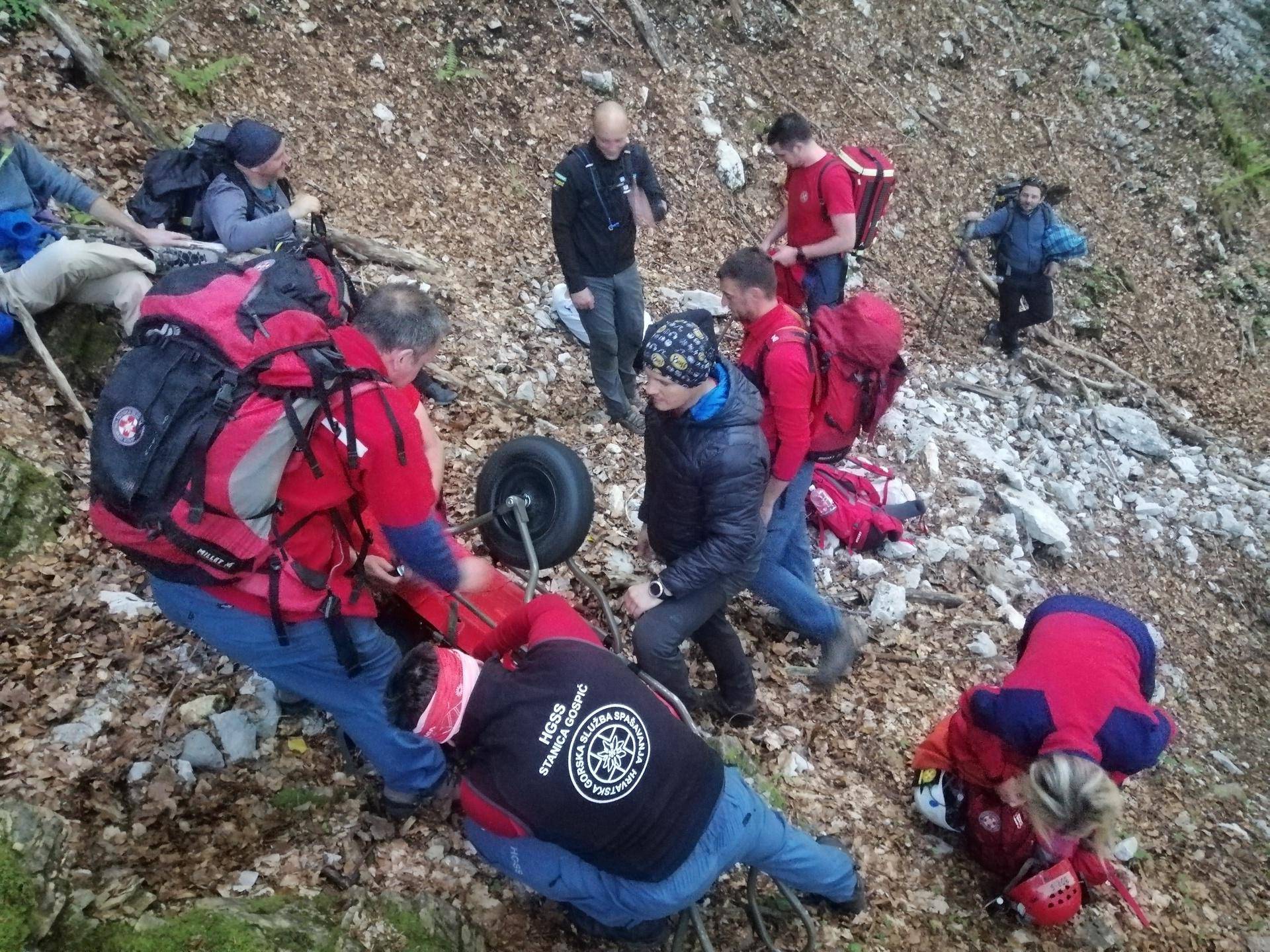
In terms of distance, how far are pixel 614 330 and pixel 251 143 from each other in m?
2.91

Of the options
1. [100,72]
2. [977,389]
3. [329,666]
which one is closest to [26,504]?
[329,666]

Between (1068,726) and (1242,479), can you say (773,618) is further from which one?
(1242,479)

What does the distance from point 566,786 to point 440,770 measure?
1.11 metres

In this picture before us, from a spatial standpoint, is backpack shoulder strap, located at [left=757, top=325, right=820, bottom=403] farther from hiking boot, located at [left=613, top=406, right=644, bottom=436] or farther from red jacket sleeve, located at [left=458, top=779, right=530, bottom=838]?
hiking boot, located at [left=613, top=406, right=644, bottom=436]

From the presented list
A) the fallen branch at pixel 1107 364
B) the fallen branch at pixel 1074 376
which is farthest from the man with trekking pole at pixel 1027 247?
the fallen branch at pixel 1107 364

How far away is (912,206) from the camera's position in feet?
40.0

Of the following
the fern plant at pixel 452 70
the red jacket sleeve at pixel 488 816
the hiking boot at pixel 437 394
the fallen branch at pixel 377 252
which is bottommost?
the hiking boot at pixel 437 394

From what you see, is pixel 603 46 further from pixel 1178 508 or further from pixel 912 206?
pixel 1178 508

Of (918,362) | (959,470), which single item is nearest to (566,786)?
(959,470)

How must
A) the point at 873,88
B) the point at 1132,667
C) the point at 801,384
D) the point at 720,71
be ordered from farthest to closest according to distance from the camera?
1. the point at 873,88
2. the point at 720,71
3. the point at 801,384
4. the point at 1132,667

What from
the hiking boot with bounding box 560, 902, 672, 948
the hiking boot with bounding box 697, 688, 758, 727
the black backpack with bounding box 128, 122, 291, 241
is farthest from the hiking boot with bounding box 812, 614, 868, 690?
the black backpack with bounding box 128, 122, 291, 241

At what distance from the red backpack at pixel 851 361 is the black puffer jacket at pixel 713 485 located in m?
0.69

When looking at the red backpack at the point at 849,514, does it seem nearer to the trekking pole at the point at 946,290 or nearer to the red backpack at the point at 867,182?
the red backpack at the point at 867,182

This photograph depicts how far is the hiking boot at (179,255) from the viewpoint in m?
5.40
